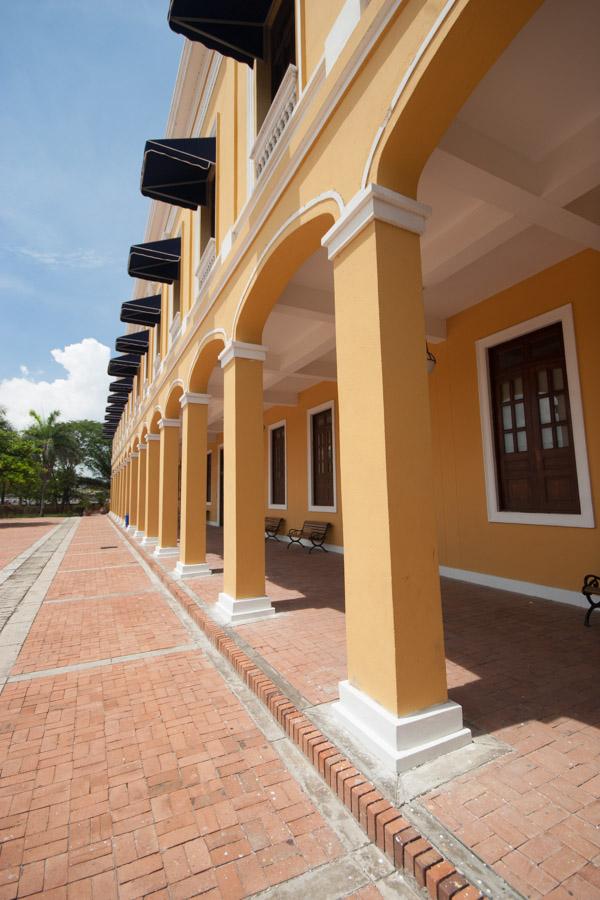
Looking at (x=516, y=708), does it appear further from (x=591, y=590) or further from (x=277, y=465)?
(x=277, y=465)

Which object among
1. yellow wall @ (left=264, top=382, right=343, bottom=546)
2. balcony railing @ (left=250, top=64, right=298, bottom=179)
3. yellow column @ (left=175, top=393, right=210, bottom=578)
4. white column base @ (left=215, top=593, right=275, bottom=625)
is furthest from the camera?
yellow wall @ (left=264, top=382, right=343, bottom=546)

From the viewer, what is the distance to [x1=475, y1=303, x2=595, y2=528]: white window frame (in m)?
5.21

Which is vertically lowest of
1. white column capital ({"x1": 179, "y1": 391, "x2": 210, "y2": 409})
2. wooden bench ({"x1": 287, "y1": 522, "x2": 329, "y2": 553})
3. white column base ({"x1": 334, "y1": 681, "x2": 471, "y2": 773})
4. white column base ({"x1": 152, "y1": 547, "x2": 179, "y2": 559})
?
white column base ({"x1": 334, "y1": 681, "x2": 471, "y2": 773})

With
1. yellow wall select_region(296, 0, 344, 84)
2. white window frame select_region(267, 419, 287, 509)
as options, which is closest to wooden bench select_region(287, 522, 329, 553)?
white window frame select_region(267, 419, 287, 509)

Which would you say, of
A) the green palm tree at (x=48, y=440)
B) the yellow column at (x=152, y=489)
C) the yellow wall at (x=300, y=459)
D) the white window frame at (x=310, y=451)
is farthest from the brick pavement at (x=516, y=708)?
the green palm tree at (x=48, y=440)

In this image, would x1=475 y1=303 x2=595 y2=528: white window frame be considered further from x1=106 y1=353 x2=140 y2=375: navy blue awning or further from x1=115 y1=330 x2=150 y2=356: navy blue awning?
x1=106 y1=353 x2=140 y2=375: navy blue awning

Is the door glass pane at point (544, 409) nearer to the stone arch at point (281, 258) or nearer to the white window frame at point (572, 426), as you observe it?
the white window frame at point (572, 426)

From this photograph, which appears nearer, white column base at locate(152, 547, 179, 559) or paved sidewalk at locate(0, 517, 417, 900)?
paved sidewalk at locate(0, 517, 417, 900)

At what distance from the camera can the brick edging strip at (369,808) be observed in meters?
1.73

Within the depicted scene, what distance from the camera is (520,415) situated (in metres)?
6.20

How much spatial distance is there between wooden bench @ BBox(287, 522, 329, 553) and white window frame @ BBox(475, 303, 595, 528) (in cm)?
482

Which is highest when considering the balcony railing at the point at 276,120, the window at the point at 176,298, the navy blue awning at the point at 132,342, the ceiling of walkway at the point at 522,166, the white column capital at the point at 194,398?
the navy blue awning at the point at 132,342

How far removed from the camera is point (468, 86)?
8.17 feet

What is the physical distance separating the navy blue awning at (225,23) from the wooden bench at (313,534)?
28.0 feet
